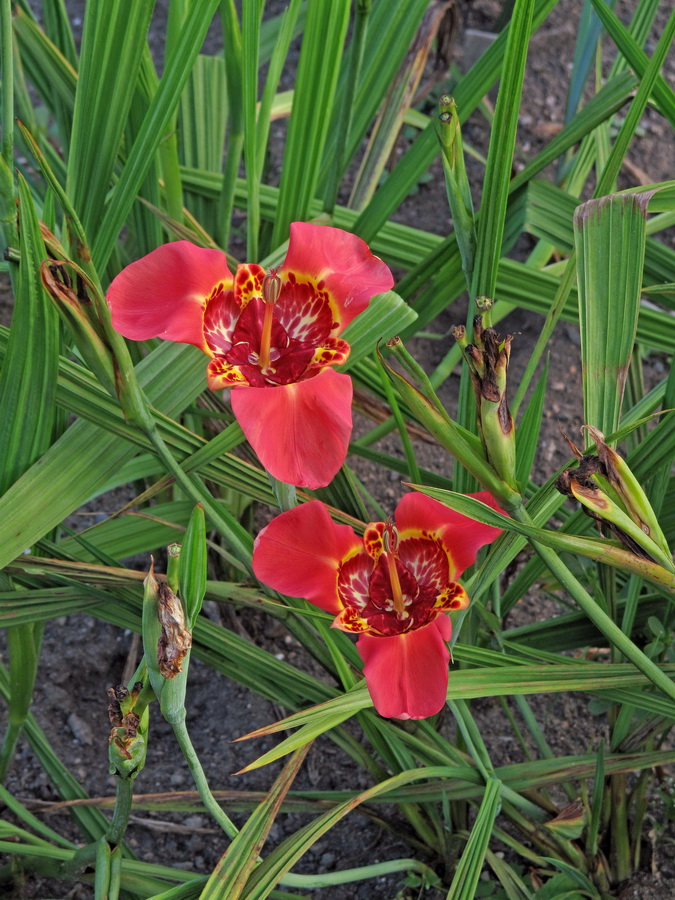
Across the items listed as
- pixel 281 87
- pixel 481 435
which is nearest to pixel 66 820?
pixel 481 435

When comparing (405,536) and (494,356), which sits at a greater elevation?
(494,356)

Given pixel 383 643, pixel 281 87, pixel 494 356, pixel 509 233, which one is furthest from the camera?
pixel 281 87

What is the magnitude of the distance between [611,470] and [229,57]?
0.64 m

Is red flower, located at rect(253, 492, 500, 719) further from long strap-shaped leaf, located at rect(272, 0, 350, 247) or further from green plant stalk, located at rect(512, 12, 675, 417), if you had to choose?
long strap-shaped leaf, located at rect(272, 0, 350, 247)

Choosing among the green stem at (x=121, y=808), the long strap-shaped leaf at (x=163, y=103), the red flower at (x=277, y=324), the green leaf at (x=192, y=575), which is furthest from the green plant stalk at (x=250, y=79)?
the green stem at (x=121, y=808)

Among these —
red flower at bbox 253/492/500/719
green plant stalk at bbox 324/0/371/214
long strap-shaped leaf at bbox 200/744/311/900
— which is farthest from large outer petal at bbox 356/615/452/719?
green plant stalk at bbox 324/0/371/214

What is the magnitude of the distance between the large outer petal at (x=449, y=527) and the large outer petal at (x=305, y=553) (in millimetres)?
59

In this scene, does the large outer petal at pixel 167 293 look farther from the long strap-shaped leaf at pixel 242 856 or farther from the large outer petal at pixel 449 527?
the long strap-shaped leaf at pixel 242 856

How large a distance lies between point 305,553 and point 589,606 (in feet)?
0.61

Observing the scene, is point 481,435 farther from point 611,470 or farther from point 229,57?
point 229,57

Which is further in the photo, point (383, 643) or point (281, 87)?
point (281, 87)

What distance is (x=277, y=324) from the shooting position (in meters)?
0.67

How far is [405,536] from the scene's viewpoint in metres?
0.67

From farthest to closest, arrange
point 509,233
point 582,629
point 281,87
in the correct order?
1. point 281,87
2. point 509,233
3. point 582,629
